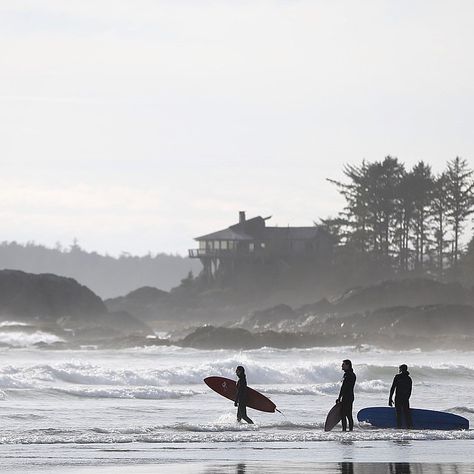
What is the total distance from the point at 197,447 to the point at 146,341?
169ft

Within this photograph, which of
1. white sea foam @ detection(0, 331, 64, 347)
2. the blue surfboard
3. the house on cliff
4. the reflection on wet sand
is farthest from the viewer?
the house on cliff

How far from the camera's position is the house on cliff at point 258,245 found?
120 metres

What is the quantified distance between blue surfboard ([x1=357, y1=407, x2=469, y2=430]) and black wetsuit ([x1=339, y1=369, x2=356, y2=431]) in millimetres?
1374

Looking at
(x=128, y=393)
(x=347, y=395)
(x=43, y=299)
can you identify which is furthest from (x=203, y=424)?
(x=43, y=299)

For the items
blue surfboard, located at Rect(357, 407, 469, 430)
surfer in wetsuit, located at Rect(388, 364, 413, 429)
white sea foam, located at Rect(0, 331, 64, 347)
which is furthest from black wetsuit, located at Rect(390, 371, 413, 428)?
white sea foam, located at Rect(0, 331, 64, 347)

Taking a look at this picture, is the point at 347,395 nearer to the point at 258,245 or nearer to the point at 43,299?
the point at 43,299

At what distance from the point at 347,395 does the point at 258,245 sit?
9243cm

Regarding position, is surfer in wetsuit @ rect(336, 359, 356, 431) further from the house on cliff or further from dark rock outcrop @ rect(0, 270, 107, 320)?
the house on cliff

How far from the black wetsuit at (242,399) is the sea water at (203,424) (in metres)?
0.34

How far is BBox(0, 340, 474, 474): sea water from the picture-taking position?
23203 mm

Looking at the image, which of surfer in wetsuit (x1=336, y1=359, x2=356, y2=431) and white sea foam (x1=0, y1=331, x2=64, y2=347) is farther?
white sea foam (x1=0, y1=331, x2=64, y2=347)

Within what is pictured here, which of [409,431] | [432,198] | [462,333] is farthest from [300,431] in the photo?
[432,198]

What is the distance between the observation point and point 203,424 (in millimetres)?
30547

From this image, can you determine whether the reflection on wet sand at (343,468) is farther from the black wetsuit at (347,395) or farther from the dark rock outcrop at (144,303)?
the dark rock outcrop at (144,303)
